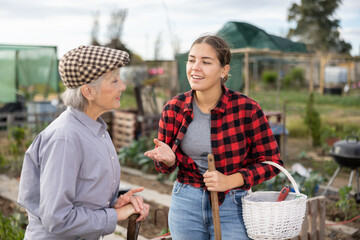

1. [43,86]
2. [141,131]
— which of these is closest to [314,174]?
[141,131]

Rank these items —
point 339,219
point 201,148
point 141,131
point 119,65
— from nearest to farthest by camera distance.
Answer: point 119,65, point 201,148, point 339,219, point 141,131

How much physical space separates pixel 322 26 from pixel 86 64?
2878 cm

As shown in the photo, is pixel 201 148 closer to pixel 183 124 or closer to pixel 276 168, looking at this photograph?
pixel 183 124

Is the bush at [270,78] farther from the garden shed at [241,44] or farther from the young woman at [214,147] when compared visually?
the young woman at [214,147]

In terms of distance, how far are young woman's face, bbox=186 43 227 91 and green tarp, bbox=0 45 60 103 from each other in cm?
1043

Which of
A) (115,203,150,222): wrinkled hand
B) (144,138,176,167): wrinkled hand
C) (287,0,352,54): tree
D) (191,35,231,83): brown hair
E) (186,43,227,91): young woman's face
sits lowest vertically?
(115,203,150,222): wrinkled hand

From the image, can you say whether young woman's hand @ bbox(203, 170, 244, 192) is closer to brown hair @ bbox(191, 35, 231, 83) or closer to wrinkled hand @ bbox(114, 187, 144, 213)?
wrinkled hand @ bbox(114, 187, 144, 213)

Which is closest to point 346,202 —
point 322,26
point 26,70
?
point 26,70

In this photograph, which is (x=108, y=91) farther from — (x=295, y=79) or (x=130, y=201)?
(x=295, y=79)

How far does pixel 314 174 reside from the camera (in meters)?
4.55

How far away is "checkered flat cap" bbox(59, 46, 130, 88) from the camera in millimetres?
1613

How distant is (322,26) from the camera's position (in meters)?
27.8

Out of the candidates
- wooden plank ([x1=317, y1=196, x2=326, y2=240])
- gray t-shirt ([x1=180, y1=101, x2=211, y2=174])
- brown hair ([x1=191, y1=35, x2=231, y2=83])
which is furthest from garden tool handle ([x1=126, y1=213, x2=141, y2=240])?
wooden plank ([x1=317, y1=196, x2=326, y2=240])

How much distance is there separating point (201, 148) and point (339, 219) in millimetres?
3016
